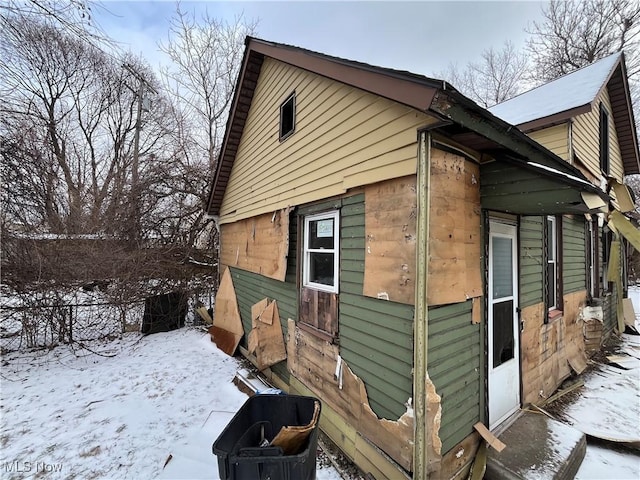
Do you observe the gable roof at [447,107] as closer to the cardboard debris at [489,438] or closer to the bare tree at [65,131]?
the cardboard debris at [489,438]

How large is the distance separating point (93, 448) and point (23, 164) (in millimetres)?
7088

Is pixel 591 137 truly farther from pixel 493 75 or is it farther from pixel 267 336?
pixel 493 75

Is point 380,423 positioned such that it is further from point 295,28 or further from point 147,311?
point 295,28

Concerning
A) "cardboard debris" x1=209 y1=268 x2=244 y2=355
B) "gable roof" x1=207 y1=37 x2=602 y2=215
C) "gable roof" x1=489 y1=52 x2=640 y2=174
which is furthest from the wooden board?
"gable roof" x1=489 y1=52 x2=640 y2=174

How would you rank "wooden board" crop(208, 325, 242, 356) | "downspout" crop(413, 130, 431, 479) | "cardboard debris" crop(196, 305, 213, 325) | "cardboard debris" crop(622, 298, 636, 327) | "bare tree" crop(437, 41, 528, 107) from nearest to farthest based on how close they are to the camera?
"downspout" crop(413, 130, 431, 479) → "wooden board" crop(208, 325, 242, 356) → "cardboard debris" crop(622, 298, 636, 327) → "cardboard debris" crop(196, 305, 213, 325) → "bare tree" crop(437, 41, 528, 107)

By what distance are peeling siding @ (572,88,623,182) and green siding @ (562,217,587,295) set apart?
50.4 inches

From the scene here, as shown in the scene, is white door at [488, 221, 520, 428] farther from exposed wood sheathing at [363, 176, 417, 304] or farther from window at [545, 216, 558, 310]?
window at [545, 216, 558, 310]

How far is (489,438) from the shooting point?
9.49 ft

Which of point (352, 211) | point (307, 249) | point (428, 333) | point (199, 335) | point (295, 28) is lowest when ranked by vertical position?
point (199, 335)

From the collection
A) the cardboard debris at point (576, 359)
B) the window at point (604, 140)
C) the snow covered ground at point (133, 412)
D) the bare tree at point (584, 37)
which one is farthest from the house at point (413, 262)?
the bare tree at point (584, 37)

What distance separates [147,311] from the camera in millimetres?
8320

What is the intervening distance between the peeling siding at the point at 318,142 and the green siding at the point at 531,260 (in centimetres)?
235

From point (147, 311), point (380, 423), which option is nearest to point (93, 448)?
point (380, 423)

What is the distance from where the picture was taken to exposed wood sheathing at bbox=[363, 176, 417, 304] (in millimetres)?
2562
